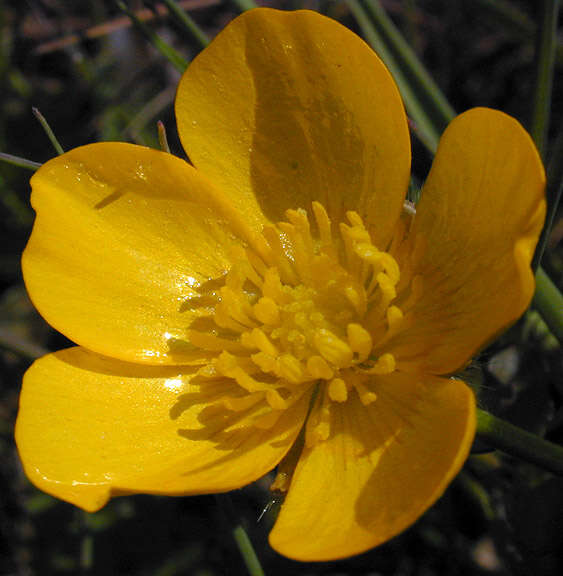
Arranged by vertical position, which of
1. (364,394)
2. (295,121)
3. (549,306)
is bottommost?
(549,306)

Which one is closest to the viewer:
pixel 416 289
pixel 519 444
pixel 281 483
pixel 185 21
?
pixel 519 444

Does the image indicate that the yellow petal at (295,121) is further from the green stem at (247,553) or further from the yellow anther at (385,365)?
the green stem at (247,553)

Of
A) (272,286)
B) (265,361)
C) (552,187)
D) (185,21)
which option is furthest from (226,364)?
(185,21)

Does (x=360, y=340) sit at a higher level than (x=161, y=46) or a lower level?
lower

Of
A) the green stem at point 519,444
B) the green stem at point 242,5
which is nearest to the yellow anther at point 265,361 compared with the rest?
the green stem at point 519,444

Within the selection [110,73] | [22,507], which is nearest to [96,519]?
[22,507]

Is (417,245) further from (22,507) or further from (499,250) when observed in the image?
(22,507)

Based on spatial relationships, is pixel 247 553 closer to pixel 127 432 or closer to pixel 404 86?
pixel 127 432
